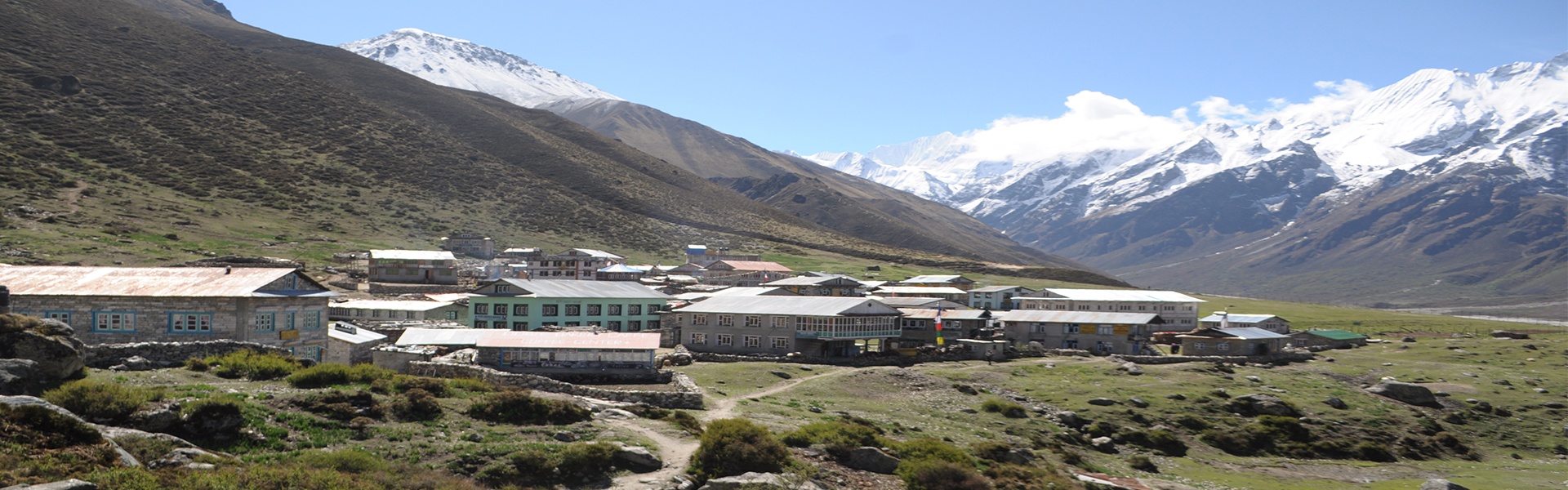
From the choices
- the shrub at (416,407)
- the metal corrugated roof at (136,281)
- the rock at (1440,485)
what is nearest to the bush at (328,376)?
the shrub at (416,407)

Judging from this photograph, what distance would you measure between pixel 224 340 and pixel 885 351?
4563cm

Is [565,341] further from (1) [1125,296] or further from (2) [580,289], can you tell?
(1) [1125,296]

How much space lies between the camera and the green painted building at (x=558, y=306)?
78.9m

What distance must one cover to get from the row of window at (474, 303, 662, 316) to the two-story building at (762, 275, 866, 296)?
29.6 meters

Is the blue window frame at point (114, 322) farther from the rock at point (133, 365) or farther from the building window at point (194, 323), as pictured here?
the rock at point (133, 365)

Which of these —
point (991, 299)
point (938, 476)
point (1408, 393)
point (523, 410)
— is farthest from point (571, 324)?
point (1408, 393)

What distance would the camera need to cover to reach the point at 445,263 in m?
116

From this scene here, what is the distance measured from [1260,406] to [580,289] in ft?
164

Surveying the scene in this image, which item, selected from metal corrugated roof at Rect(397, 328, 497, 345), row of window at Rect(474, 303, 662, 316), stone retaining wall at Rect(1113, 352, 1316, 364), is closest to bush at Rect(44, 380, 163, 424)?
metal corrugated roof at Rect(397, 328, 497, 345)

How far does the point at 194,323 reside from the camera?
151 ft

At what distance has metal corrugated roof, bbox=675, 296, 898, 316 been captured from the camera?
75.2 meters

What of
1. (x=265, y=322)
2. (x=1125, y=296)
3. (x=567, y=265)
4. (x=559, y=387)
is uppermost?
(x=567, y=265)

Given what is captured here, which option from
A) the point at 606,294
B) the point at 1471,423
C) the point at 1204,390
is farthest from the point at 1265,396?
the point at 606,294

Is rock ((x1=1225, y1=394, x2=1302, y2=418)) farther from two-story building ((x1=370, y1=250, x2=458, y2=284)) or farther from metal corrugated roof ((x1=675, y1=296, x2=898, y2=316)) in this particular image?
two-story building ((x1=370, y1=250, x2=458, y2=284))
